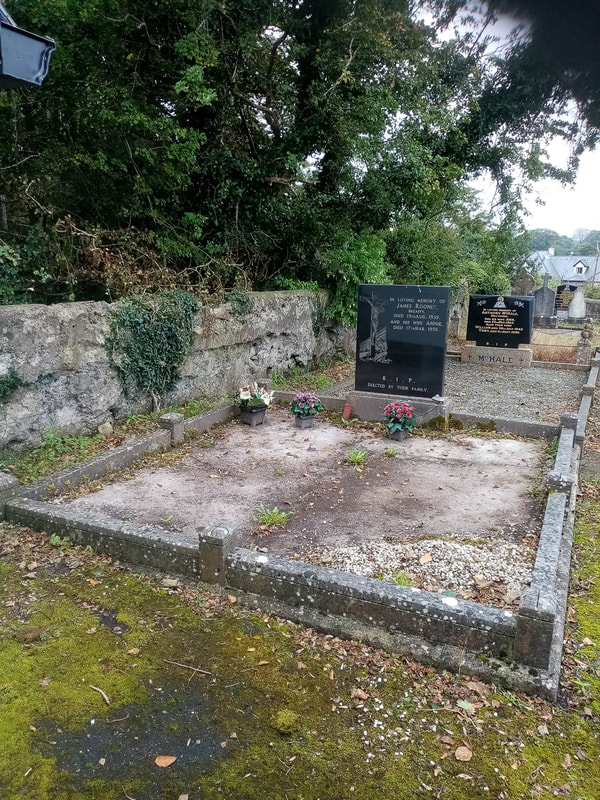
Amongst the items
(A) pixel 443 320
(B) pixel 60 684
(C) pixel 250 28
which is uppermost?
→ (C) pixel 250 28

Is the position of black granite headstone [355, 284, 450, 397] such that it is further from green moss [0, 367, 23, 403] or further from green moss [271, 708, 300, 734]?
green moss [271, 708, 300, 734]

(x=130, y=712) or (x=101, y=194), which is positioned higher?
(x=101, y=194)

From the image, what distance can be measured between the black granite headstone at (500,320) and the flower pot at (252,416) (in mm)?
9473

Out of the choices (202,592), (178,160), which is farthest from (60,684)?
(178,160)

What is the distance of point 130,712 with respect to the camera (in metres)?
2.85

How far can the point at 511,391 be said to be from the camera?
38.1 ft

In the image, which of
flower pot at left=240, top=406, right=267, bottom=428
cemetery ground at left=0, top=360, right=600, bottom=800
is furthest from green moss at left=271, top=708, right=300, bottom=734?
flower pot at left=240, top=406, right=267, bottom=428

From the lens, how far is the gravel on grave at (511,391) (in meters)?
9.63

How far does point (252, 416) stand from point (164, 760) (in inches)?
242

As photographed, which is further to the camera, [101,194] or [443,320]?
[101,194]

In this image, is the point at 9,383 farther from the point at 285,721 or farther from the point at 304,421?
the point at 285,721

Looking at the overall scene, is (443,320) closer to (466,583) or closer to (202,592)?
(466,583)

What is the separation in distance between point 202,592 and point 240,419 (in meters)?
4.94

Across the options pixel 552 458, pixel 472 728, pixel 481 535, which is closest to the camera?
pixel 472 728
